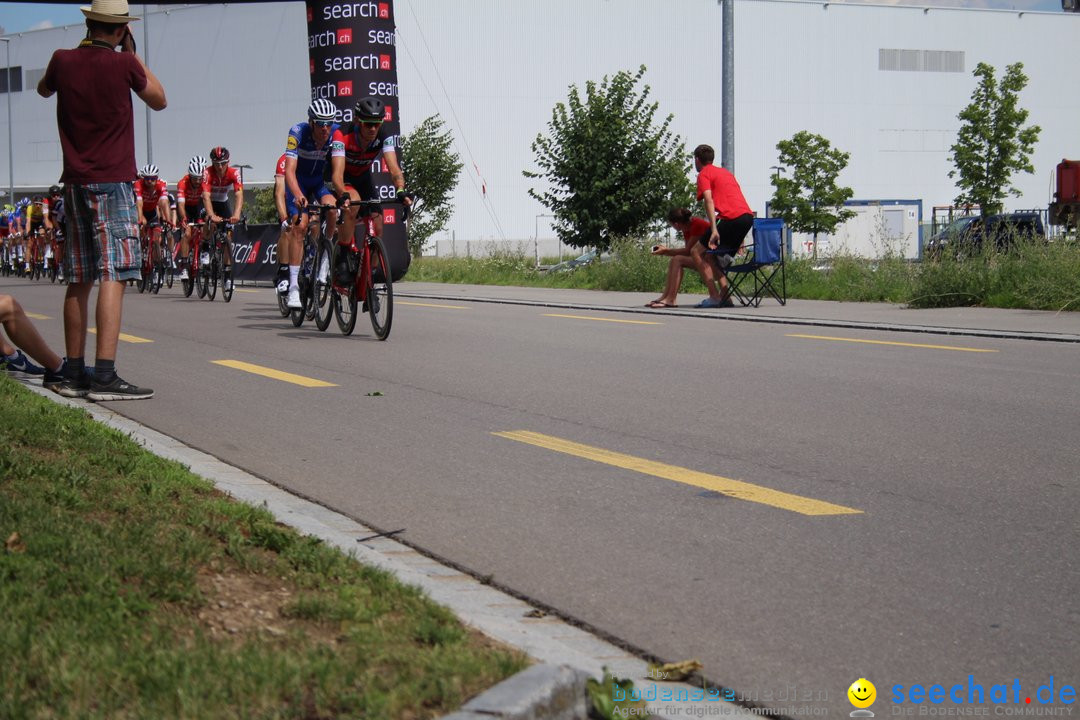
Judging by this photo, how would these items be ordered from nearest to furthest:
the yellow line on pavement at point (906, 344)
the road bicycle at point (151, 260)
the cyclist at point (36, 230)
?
the yellow line on pavement at point (906, 344)
the road bicycle at point (151, 260)
the cyclist at point (36, 230)

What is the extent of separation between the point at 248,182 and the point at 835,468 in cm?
7037

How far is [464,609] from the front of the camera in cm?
394

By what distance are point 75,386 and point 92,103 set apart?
70.1 inches

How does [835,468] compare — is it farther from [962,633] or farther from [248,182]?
[248,182]

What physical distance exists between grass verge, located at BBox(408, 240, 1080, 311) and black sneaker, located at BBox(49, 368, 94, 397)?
11057 mm

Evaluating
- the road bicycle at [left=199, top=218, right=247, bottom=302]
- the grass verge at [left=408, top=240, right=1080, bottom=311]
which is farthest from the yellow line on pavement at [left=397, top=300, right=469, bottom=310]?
the grass verge at [left=408, top=240, right=1080, bottom=311]

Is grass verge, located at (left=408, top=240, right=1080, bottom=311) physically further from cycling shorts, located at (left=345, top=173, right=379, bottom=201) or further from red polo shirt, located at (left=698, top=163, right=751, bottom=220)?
cycling shorts, located at (left=345, top=173, right=379, bottom=201)

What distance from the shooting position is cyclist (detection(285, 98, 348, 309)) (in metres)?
13.1

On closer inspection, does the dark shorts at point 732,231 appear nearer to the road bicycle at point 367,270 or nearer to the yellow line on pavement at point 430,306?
the yellow line on pavement at point 430,306

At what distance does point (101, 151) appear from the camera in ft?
26.9

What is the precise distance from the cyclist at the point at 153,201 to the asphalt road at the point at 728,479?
10.7 metres

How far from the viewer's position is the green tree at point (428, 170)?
5403 cm

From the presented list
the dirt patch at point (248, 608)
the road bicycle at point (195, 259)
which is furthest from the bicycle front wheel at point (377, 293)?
the road bicycle at point (195, 259)

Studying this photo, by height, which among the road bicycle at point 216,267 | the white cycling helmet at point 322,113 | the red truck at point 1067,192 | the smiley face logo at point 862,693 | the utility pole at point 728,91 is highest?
the utility pole at point 728,91
